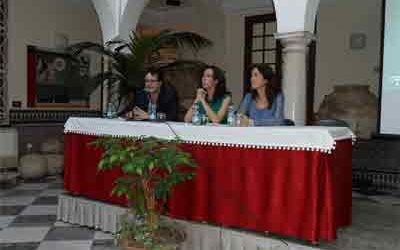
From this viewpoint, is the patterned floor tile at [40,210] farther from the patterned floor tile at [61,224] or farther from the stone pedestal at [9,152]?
the stone pedestal at [9,152]

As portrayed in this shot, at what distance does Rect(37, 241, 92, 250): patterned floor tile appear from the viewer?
3.78 meters

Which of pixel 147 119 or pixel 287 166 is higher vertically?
pixel 147 119

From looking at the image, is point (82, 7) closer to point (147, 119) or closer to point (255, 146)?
point (147, 119)

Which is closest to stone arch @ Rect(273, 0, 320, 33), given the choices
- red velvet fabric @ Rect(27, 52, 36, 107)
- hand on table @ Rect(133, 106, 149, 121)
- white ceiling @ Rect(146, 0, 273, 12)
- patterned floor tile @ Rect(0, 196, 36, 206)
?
hand on table @ Rect(133, 106, 149, 121)

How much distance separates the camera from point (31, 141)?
7.60 meters

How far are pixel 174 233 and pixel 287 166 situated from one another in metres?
1.01

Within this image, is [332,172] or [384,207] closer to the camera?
[332,172]

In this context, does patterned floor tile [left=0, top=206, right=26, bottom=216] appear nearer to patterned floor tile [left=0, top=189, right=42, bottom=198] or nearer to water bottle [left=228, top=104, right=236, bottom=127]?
patterned floor tile [left=0, top=189, right=42, bottom=198]

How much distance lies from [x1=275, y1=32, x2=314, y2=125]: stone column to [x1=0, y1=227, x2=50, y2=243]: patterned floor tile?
272 cm

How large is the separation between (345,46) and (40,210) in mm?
5446

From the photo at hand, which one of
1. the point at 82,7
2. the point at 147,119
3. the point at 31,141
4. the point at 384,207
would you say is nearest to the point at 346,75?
the point at 384,207

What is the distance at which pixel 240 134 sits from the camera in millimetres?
3301

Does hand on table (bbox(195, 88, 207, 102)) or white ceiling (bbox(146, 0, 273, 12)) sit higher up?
white ceiling (bbox(146, 0, 273, 12))

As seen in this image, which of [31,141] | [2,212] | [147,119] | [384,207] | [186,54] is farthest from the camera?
[186,54]
